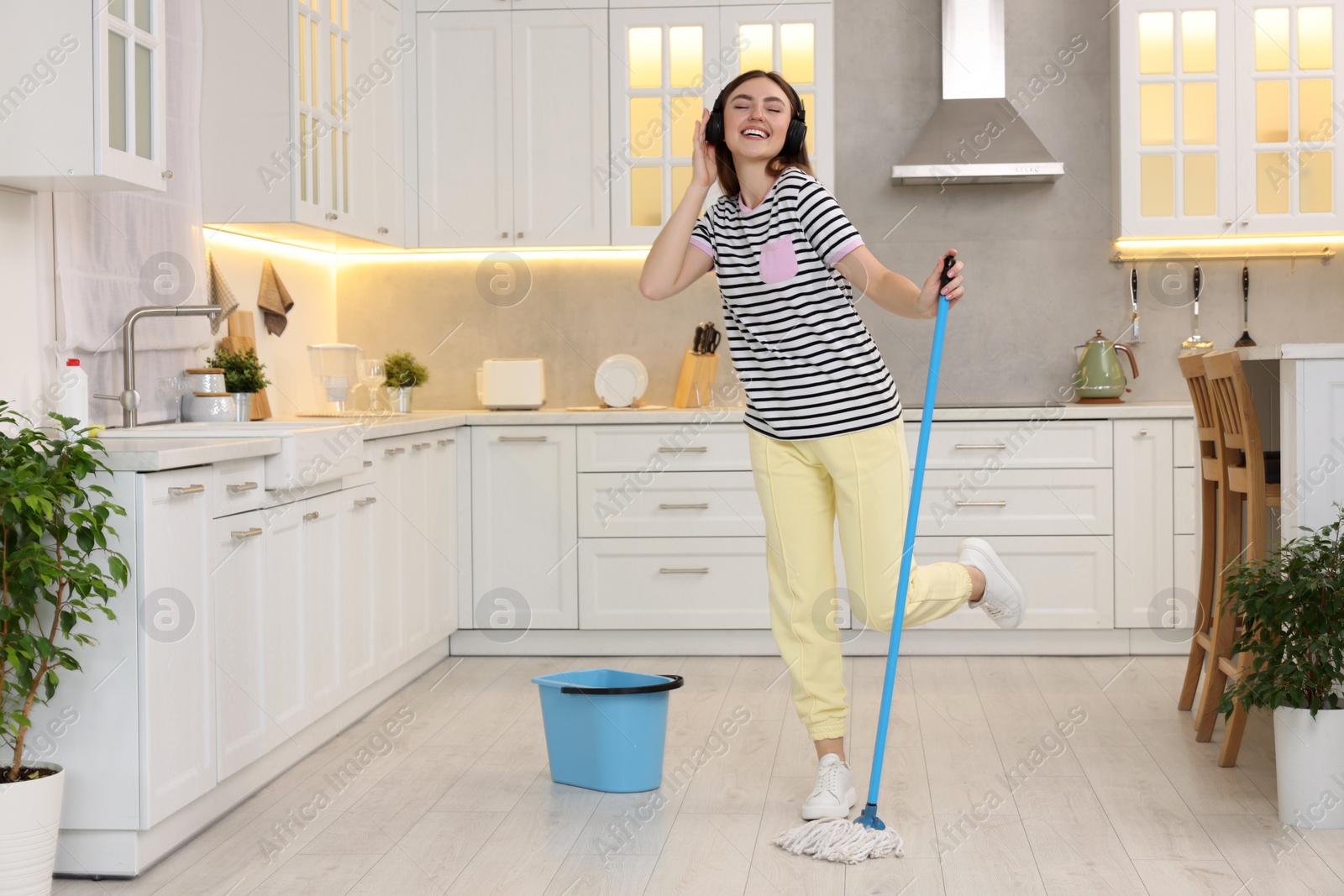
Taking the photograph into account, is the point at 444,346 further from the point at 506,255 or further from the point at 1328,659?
the point at 1328,659

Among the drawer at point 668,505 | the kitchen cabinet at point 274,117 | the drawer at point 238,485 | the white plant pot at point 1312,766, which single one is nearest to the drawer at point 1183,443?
the drawer at point 668,505

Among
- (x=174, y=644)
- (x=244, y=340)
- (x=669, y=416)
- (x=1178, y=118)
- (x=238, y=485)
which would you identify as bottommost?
(x=174, y=644)

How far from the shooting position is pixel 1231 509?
308 centimetres

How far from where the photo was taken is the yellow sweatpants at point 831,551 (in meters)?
2.47

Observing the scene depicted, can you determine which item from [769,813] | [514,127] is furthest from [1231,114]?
[769,813]

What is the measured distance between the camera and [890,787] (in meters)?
2.83

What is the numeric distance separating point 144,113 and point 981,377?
301 cm

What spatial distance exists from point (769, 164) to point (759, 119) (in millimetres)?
103

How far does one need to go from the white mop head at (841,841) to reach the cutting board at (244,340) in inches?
81.5

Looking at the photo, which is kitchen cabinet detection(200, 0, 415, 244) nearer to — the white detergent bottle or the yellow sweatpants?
the white detergent bottle

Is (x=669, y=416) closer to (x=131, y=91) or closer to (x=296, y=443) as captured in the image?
(x=296, y=443)

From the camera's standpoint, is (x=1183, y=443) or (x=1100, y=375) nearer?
(x=1183, y=443)

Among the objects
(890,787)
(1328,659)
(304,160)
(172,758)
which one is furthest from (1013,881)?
(304,160)

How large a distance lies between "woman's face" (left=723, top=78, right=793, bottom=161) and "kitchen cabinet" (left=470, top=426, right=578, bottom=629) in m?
1.93
